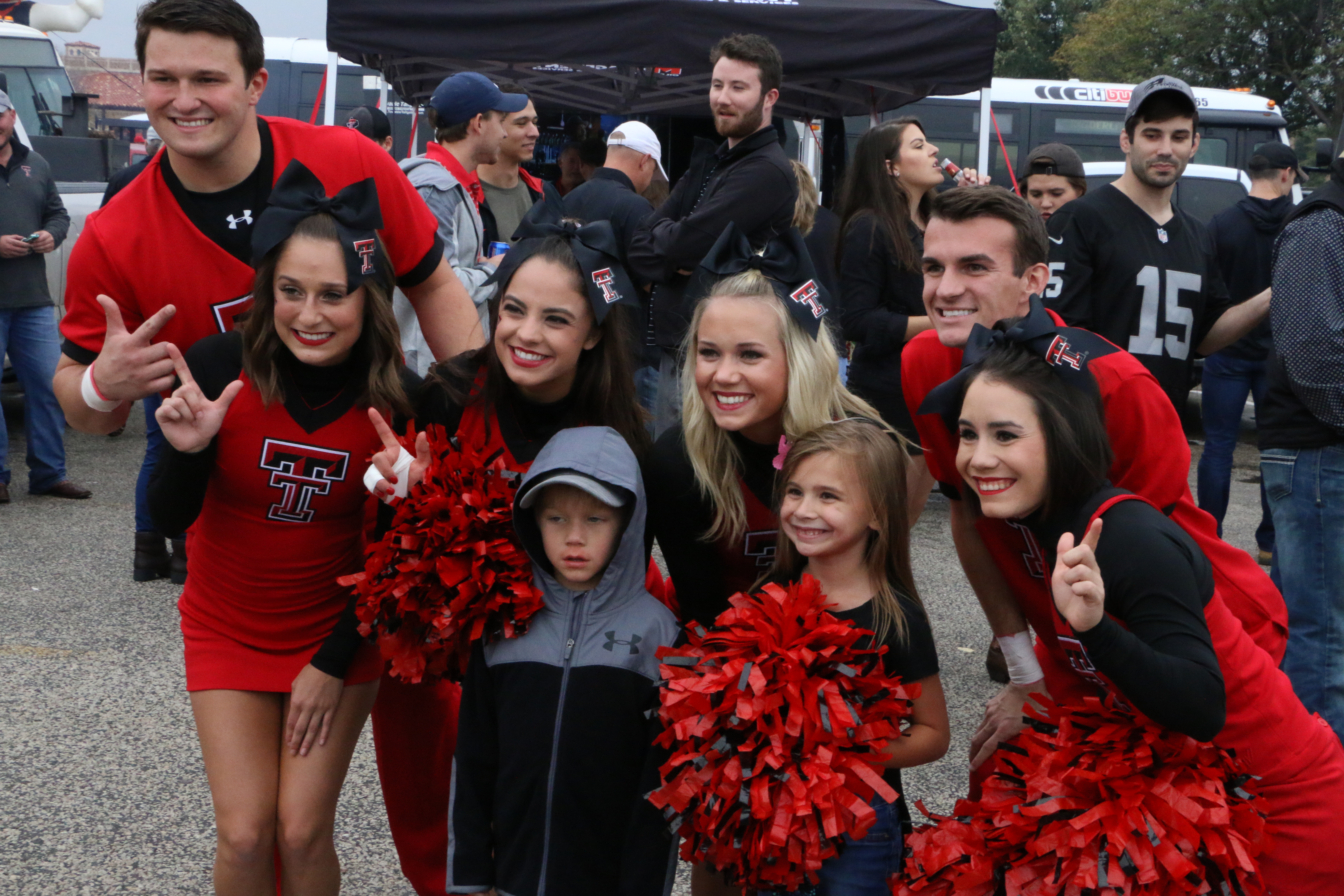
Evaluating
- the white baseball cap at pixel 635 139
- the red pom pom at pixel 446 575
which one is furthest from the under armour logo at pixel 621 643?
the white baseball cap at pixel 635 139

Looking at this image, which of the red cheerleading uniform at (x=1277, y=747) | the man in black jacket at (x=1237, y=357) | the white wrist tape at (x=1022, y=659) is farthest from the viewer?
the man in black jacket at (x=1237, y=357)

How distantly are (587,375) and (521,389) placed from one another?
0.17m

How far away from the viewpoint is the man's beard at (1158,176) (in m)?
4.08

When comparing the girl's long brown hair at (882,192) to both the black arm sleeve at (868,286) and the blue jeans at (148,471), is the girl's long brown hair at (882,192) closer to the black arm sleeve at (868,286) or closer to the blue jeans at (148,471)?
the black arm sleeve at (868,286)

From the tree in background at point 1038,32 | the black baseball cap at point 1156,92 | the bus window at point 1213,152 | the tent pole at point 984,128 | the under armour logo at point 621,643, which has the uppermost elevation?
the tree in background at point 1038,32

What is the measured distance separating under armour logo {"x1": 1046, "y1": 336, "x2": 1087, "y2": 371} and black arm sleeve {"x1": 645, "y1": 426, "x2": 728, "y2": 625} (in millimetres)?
837

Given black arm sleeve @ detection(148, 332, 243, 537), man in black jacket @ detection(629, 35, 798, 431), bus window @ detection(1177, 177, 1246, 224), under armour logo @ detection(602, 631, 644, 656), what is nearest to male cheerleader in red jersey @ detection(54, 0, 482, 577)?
black arm sleeve @ detection(148, 332, 243, 537)

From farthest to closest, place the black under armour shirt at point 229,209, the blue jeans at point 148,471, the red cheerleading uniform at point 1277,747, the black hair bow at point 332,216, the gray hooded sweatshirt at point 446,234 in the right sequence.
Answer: the blue jeans at point 148,471 < the gray hooded sweatshirt at point 446,234 < the black under armour shirt at point 229,209 < the black hair bow at point 332,216 < the red cheerleading uniform at point 1277,747

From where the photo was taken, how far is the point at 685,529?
2.74m

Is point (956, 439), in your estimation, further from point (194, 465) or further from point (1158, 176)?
point (1158, 176)

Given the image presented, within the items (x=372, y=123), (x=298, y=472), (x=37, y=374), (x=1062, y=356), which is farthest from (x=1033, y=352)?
(x=37, y=374)

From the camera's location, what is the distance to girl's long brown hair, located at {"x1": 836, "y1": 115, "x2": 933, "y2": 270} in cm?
555

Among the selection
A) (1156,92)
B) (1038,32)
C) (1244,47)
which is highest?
(1038,32)

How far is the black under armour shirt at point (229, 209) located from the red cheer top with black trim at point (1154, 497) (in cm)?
170
